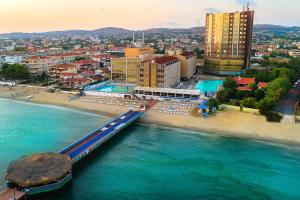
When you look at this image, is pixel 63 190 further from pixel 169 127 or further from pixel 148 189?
pixel 169 127

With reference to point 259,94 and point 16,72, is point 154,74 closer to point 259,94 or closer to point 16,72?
point 259,94

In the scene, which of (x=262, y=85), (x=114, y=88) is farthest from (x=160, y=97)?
(x=262, y=85)

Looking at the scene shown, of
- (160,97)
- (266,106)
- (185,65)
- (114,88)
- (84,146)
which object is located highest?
(185,65)

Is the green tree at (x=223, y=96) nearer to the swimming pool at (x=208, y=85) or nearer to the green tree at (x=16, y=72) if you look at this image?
the swimming pool at (x=208, y=85)

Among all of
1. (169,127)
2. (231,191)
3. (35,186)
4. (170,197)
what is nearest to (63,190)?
(35,186)

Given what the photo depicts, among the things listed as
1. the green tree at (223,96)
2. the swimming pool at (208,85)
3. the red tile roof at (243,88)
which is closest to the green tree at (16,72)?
the swimming pool at (208,85)

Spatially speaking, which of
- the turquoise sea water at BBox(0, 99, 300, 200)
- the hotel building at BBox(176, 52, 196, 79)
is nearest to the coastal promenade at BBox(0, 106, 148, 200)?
the turquoise sea water at BBox(0, 99, 300, 200)
